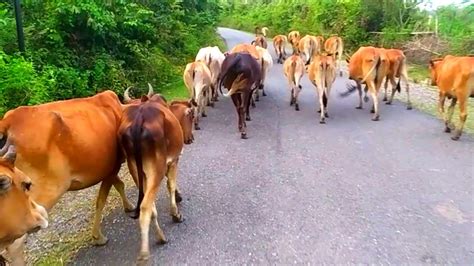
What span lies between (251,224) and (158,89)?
7.80 m

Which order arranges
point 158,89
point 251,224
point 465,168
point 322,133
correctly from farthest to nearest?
point 158,89 < point 322,133 < point 465,168 < point 251,224

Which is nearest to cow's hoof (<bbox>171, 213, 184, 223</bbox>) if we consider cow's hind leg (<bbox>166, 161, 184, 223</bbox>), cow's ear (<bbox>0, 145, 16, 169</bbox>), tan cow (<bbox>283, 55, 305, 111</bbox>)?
cow's hind leg (<bbox>166, 161, 184, 223</bbox>)

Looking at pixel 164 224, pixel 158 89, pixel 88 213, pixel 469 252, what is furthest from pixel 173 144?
pixel 158 89

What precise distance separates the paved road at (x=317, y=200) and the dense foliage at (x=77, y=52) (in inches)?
99.9

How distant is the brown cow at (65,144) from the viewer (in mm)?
3875

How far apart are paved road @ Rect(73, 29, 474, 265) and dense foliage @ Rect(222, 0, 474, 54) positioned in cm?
889

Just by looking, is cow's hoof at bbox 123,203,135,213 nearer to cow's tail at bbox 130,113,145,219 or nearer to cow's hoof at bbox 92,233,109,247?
cow's hoof at bbox 92,233,109,247

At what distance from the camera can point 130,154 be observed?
14.8 ft

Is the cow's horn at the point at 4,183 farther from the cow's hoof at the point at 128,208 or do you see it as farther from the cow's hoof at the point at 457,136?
the cow's hoof at the point at 457,136

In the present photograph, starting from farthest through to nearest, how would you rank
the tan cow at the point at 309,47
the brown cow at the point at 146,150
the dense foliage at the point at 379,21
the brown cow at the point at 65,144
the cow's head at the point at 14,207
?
the tan cow at the point at 309,47 < the dense foliage at the point at 379,21 < the brown cow at the point at 146,150 < the brown cow at the point at 65,144 < the cow's head at the point at 14,207

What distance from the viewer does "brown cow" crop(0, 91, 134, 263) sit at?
3.88 meters

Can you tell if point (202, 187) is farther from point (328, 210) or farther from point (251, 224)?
point (328, 210)

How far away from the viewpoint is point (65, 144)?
4.12 meters

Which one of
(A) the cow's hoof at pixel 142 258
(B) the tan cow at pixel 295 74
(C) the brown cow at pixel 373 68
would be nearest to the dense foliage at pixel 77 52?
(B) the tan cow at pixel 295 74
